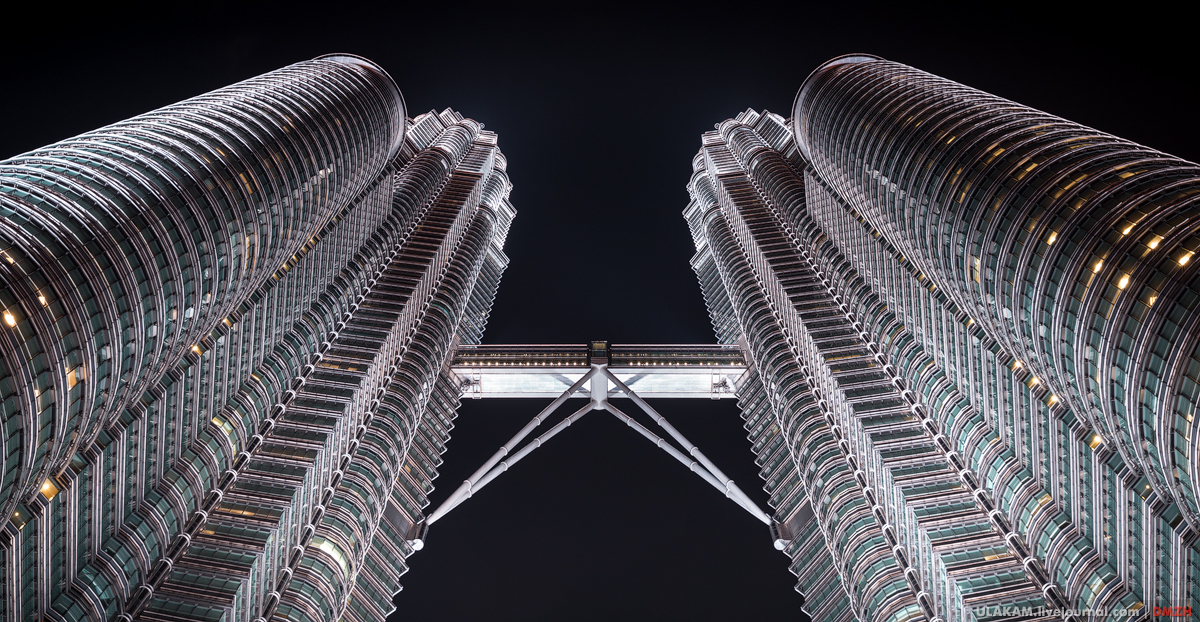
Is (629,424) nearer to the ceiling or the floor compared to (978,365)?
nearer to the ceiling

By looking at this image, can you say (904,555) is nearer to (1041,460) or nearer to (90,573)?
(1041,460)

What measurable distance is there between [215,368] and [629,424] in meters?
76.4

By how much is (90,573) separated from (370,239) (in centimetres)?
9250

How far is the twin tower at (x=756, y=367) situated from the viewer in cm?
5972

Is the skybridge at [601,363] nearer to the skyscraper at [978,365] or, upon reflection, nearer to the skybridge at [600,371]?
the skybridge at [600,371]

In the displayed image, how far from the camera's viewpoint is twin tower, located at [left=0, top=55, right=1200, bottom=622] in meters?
59.7

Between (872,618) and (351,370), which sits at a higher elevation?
(351,370)

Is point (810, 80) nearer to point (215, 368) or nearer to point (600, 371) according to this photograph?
point (600, 371)

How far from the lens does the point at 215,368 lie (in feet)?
335

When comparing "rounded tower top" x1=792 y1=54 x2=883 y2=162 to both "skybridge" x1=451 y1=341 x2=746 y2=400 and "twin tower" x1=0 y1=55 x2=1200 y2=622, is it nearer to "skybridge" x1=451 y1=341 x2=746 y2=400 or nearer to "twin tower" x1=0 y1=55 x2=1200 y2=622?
"twin tower" x1=0 y1=55 x2=1200 y2=622

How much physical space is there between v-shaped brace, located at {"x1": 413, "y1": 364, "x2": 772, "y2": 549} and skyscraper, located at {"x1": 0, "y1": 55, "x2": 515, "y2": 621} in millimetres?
9211

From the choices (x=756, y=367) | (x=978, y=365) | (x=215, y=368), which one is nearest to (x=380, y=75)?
(x=215, y=368)

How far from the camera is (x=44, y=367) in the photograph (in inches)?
2185

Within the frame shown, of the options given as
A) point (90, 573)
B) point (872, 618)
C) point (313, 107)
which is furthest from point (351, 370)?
point (872, 618)
